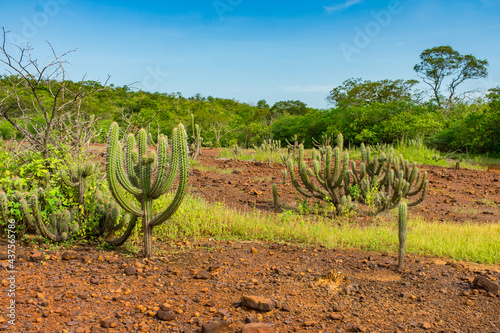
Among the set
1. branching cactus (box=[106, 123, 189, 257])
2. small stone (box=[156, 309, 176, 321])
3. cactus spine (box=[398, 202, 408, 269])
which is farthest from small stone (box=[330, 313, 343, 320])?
branching cactus (box=[106, 123, 189, 257])

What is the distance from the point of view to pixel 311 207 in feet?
24.6

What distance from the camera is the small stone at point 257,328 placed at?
9.35 feet

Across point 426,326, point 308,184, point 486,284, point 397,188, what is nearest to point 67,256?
point 426,326

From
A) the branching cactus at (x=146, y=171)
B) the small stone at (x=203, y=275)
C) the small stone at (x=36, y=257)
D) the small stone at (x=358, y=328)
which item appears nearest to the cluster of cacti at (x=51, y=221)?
the small stone at (x=36, y=257)

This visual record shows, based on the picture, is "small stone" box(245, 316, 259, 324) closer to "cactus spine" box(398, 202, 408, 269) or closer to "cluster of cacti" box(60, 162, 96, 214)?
"cactus spine" box(398, 202, 408, 269)

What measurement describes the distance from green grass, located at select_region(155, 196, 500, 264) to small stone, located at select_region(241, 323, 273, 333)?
243cm

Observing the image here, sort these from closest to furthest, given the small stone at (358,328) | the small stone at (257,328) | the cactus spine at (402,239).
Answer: the small stone at (257,328) → the small stone at (358,328) → the cactus spine at (402,239)

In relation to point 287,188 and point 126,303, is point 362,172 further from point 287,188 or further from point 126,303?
point 126,303

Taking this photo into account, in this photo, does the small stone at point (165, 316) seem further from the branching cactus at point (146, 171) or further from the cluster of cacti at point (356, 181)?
the cluster of cacti at point (356, 181)

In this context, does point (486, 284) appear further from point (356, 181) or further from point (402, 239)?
point (356, 181)

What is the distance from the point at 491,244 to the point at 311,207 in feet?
9.95

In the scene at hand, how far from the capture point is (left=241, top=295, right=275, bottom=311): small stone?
3.19 m

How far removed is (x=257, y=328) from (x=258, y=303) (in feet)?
1.12

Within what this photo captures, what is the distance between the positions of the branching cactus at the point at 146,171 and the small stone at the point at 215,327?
5.04 feet
